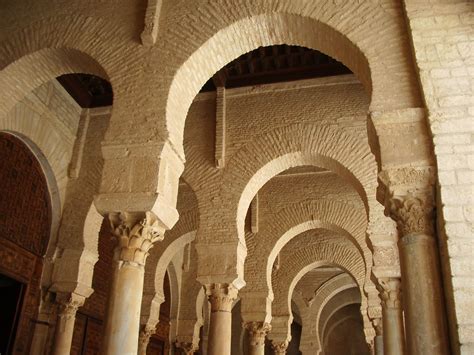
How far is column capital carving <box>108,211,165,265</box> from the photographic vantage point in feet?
16.8

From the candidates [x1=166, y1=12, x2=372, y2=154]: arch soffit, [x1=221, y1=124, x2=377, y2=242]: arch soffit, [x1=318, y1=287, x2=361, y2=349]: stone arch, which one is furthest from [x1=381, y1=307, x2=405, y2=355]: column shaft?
[x1=318, y1=287, x2=361, y2=349]: stone arch

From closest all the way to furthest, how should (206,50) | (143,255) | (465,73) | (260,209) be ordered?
(465,73) → (143,255) → (206,50) → (260,209)

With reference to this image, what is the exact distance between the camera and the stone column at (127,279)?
478 centimetres

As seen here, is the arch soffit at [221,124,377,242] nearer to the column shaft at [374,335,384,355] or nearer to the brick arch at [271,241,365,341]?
the column shaft at [374,335,384,355]

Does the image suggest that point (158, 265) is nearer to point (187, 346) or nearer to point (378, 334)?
point (187, 346)

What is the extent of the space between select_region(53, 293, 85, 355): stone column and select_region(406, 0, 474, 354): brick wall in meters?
6.11

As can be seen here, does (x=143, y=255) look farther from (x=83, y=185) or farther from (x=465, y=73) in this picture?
(x=83, y=185)

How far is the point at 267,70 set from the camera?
883 centimetres

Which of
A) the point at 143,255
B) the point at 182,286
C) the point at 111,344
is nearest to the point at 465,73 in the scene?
the point at 143,255

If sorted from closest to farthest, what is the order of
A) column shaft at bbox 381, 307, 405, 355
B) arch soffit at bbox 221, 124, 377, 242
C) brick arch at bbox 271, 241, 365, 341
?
column shaft at bbox 381, 307, 405, 355 → arch soffit at bbox 221, 124, 377, 242 → brick arch at bbox 271, 241, 365, 341

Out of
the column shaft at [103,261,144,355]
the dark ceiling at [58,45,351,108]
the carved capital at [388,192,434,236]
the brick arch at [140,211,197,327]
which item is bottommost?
the column shaft at [103,261,144,355]

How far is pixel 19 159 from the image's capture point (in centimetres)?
822

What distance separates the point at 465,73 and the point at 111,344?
4.11 meters

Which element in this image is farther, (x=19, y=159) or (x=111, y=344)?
Answer: (x=19, y=159)
